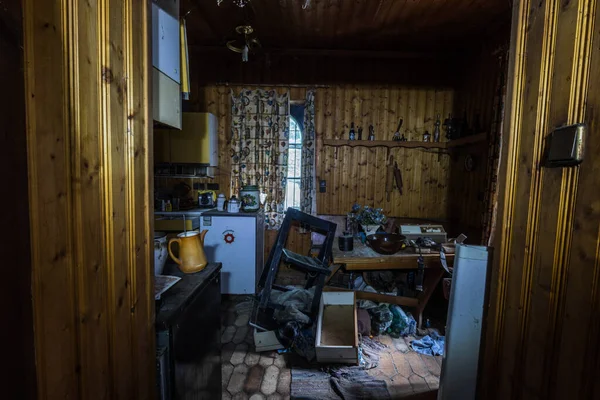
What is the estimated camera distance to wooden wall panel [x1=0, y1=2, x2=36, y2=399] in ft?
2.02

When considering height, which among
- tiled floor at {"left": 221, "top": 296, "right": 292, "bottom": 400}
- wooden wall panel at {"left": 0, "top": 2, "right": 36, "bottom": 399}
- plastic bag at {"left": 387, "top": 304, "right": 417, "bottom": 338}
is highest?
wooden wall panel at {"left": 0, "top": 2, "right": 36, "bottom": 399}

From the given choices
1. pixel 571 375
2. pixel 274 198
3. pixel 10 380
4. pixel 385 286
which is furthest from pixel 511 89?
pixel 274 198

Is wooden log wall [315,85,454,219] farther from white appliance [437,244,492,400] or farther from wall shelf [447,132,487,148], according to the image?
white appliance [437,244,492,400]

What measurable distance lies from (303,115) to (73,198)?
3891 mm

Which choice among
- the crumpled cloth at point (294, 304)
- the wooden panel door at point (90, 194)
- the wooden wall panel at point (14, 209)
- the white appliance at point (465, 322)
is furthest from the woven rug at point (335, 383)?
the wooden wall panel at point (14, 209)

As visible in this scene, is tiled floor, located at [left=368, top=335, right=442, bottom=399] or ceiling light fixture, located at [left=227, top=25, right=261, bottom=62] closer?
tiled floor, located at [left=368, top=335, right=442, bottom=399]

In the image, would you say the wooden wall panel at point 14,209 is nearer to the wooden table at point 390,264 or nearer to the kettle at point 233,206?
the wooden table at point 390,264

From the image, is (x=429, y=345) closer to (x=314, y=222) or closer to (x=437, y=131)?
(x=314, y=222)

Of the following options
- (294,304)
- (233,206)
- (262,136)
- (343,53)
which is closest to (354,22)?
(343,53)

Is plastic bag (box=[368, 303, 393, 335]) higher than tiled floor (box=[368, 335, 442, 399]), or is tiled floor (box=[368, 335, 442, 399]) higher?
plastic bag (box=[368, 303, 393, 335])

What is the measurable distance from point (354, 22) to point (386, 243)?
2589mm

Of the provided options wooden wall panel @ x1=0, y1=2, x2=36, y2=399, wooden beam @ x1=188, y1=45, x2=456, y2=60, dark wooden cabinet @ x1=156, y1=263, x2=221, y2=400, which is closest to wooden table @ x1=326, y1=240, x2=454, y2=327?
dark wooden cabinet @ x1=156, y1=263, x2=221, y2=400

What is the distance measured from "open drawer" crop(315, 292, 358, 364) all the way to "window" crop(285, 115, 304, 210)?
1930mm

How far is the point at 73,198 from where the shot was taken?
69 centimetres
